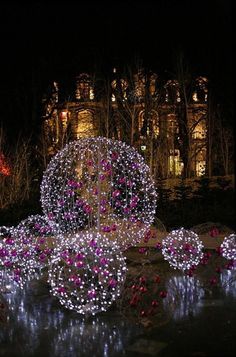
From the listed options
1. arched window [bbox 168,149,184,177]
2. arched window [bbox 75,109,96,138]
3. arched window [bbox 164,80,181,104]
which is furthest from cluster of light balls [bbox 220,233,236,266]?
arched window [bbox 164,80,181,104]

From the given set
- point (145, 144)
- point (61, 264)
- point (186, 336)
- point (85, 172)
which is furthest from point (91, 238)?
point (145, 144)

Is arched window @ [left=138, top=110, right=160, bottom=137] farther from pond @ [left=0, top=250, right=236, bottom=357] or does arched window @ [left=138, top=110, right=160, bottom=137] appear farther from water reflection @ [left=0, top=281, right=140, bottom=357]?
water reflection @ [left=0, top=281, right=140, bottom=357]

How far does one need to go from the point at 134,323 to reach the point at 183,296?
4.68ft

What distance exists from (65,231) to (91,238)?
2.80 metres

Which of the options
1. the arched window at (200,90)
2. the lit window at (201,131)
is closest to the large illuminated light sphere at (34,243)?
the arched window at (200,90)

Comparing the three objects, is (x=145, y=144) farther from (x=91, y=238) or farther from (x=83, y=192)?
(x=91, y=238)

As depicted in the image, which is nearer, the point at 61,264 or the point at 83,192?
the point at 61,264

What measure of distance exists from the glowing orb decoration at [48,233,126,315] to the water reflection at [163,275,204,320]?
96cm

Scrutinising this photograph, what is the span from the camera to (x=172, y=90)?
26344 millimetres

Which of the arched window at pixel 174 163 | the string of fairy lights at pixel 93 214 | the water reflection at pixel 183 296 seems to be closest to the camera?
the water reflection at pixel 183 296

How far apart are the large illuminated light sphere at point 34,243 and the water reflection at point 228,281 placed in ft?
9.35

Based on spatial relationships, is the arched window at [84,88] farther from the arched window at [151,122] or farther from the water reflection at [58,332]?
the water reflection at [58,332]

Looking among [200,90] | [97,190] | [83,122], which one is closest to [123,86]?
[83,122]

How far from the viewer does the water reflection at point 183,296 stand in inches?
268
